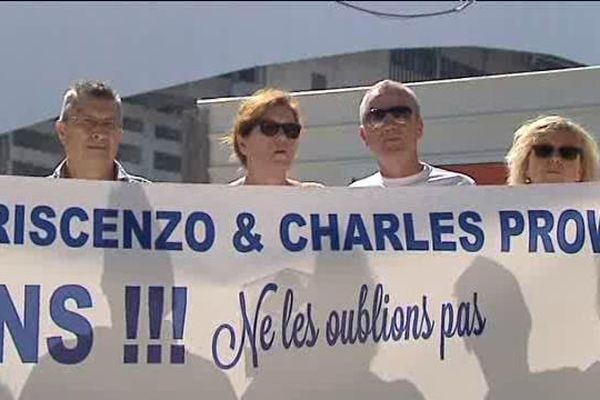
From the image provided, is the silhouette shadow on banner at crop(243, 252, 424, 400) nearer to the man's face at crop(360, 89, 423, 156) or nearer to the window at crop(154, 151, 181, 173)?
the man's face at crop(360, 89, 423, 156)

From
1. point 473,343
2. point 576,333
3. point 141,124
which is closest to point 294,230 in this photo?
point 473,343

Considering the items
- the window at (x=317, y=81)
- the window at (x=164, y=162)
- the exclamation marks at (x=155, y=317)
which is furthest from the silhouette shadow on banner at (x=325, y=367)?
the window at (x=164, y=162)

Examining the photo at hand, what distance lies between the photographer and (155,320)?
2.85m

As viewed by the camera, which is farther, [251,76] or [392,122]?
[251,76]

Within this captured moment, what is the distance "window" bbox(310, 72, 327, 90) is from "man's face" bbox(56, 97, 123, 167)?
2.27 metres

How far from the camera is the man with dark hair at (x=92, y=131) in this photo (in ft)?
9.97

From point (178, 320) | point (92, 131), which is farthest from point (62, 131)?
point (178, 320)

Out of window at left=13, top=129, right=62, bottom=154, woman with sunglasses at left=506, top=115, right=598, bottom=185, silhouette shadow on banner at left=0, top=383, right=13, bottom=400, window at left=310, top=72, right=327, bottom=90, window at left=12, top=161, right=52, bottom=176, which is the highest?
window at left=310, top=72, right=327, bottom=90

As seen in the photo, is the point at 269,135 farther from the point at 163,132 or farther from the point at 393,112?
the point at 163,132

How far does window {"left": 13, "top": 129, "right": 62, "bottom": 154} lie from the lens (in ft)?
13.2

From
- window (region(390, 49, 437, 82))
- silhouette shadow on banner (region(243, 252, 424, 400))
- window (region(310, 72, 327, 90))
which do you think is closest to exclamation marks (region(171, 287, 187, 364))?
silhouette shadow on banner (region(243, 252, 424, 400))

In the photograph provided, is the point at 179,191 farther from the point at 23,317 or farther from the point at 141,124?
the point at 141,124

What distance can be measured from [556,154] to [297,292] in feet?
2.42

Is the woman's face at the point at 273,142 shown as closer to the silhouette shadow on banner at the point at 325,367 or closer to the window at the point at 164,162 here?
the silhouette shadow on banner at the point at 325,367
